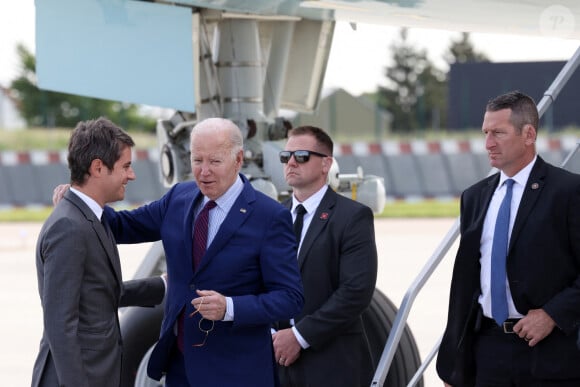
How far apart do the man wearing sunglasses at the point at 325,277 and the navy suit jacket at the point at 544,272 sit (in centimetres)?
68

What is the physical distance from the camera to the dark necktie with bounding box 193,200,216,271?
3.33 m

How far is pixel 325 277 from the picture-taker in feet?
13.8

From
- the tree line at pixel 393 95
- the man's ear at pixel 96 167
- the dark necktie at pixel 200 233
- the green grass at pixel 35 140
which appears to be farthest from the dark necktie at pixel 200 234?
the tree line at pixel 393 95

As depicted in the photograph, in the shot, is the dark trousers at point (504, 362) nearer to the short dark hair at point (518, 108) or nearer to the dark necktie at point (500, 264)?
the dark necktie at point (500, 264)

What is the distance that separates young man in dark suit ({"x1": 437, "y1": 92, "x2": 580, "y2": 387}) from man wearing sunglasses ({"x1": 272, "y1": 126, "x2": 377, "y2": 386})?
62 centimetres

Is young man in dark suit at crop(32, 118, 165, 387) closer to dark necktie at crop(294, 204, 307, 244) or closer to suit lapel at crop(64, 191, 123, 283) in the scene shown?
suit lapel at crop(64, 191, 123, 283)

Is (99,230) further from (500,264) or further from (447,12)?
(447,12)

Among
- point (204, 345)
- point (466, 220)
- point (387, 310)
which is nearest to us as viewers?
point (204, 345)

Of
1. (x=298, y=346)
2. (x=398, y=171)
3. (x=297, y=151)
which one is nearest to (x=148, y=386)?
(x=298, y=346)

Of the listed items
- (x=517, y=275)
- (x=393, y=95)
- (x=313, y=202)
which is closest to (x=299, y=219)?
(x=313, y=202)

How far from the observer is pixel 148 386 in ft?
16.7

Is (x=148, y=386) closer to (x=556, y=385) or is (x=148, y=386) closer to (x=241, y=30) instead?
(x=241, y=30)

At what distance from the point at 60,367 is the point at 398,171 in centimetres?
1817

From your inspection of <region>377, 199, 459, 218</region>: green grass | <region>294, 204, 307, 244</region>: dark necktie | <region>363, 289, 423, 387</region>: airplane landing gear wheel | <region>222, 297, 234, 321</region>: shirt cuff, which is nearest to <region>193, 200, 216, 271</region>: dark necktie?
<region>222, 297, 234, 321</region>: shirt cuff
